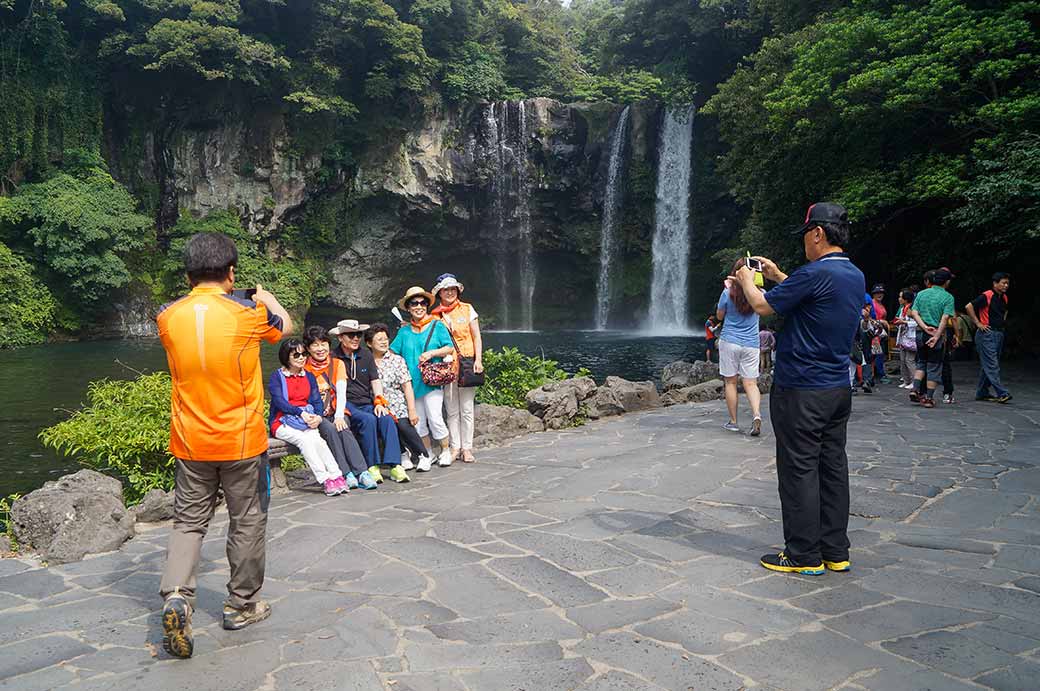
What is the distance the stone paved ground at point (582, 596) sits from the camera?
271 cm

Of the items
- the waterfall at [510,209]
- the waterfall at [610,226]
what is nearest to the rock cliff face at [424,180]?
the waterfall at [510,209]

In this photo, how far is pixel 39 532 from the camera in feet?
15.1

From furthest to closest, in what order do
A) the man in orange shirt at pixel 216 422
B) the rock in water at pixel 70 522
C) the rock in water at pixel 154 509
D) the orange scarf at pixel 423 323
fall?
the orange scarf at pixel 423 323 < the rock in water at pixel 154 509 < the rock in water at pixel 70 522 < the man in orange shirt at pixel 216 422

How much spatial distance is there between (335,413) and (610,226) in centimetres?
2630

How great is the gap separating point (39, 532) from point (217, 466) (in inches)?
92.9

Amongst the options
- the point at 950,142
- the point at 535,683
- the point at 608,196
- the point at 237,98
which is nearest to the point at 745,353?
the point at 535,683

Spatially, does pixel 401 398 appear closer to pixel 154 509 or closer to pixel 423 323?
pixel 423 323

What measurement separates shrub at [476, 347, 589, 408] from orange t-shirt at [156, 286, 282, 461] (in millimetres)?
7603

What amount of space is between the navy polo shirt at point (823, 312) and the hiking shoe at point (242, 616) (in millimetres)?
2759

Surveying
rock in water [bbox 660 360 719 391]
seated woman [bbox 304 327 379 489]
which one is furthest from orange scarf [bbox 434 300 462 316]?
rock in water [bbox 660 360 719 391]

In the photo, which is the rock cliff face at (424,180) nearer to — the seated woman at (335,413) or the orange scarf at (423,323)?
the orange scarf at (423,323)

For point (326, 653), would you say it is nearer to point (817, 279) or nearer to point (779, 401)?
point (779, 401)

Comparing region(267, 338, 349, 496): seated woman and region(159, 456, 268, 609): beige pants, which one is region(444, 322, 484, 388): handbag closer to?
region(267, 338, 349, 496): seated woman

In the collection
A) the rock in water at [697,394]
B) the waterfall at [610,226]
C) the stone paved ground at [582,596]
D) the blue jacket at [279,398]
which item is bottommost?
the rock in water at [697,394]
